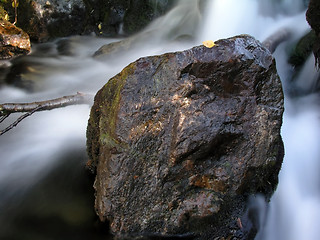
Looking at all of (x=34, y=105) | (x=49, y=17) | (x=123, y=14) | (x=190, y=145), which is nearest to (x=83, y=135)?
(x=34, y=105)

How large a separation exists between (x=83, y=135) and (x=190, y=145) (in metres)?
2.31

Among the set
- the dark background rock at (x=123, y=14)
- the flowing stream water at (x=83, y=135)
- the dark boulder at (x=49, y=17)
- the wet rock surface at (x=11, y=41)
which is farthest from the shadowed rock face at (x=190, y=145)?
the dark background rock at (x=123, y=14)

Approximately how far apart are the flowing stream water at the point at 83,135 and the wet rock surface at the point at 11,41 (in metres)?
0.26

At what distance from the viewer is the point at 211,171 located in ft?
7.48

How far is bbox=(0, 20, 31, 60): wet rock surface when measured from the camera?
6351 millimetres

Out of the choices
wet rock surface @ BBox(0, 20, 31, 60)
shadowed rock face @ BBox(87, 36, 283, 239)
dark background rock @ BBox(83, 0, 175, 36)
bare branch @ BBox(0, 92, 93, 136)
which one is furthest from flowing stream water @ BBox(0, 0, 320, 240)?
bare branch @ BBox(0, 92, 93, 136)

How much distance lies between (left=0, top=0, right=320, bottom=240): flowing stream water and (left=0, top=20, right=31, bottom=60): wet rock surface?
0.84ft

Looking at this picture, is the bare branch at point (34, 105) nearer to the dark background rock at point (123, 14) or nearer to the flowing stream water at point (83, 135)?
the flowing stream water at point (83, 135)

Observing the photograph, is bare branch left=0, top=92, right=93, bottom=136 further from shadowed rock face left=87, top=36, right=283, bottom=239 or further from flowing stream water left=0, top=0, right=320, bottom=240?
shadowed rock face left=87, top=36, right=283, bottom=239

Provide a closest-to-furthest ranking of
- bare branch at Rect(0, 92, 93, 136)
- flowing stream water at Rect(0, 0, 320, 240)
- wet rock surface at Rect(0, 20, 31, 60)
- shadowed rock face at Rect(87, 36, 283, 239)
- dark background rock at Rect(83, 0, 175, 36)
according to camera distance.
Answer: shadowed rock face at Rect(87, 36, 283, 239) < flowing stream water at Rect(0, 0, 320, 240) < bare branch at Rect(0, 92, 93, 136) < wet rock surface at Rect(0, 20, 31, 60) < dark background rock at Rect(83, 0, 175, 36)

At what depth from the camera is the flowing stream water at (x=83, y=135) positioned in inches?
108

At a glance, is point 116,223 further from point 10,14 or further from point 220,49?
point 10,14

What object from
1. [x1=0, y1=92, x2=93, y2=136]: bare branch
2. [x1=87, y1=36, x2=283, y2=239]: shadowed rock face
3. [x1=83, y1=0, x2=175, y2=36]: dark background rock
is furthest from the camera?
[x1=83, y1=0, x2=175, y2=36]: dark background rock

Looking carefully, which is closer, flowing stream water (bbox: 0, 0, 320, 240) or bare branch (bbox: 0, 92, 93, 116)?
flowing stream water (bbox: 0, 0, 320, 240)
